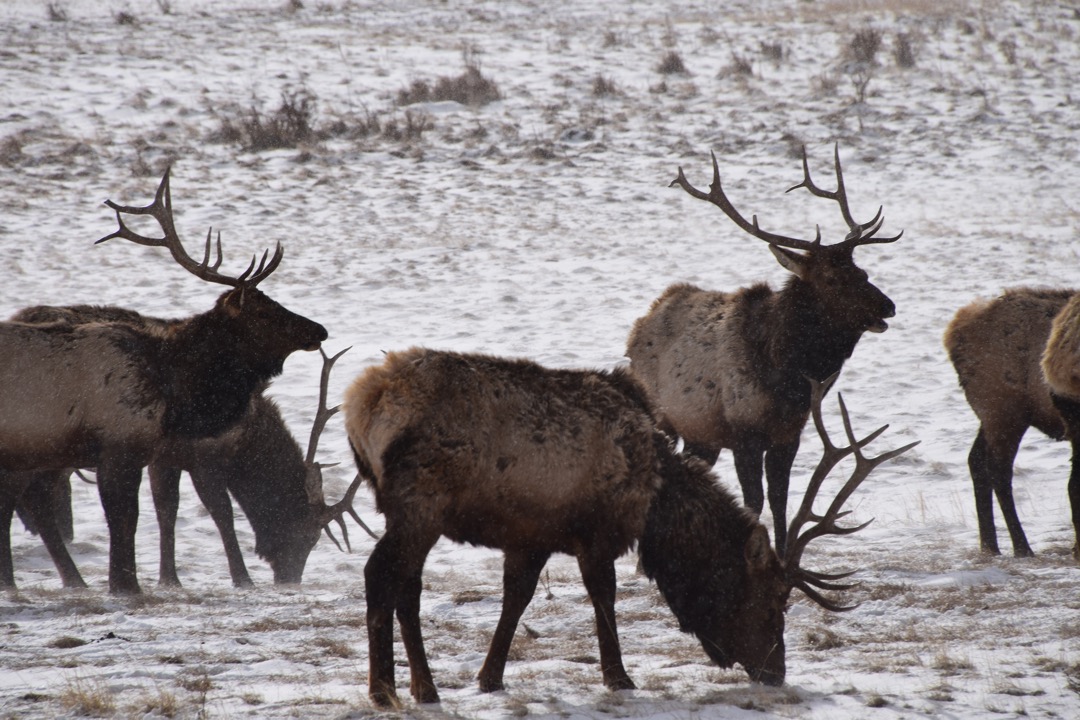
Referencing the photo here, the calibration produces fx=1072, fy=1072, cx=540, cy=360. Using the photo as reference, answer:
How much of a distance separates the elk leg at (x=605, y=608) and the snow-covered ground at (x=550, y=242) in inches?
6.6

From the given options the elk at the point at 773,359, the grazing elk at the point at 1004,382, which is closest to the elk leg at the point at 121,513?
the elk at the point at 773,359

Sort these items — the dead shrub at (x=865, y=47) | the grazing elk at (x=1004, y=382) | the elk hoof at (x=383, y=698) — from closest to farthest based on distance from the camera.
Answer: the elk hoof at (x=383, y=698) < the grazing elk at (x=1004, y=382) < the dead shrub at (x=865, y=47)

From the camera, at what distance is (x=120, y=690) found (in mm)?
4555

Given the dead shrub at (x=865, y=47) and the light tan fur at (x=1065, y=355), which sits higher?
the dead shrub at (x=865, y=47)

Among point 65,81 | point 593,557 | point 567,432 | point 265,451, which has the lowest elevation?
point 265,451

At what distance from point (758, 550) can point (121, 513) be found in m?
4.34

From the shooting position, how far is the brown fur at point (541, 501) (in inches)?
174

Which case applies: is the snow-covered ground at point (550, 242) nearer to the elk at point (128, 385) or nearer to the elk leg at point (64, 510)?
the elk leg at point (64, 510)

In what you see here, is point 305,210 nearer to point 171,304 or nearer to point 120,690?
point 171,304

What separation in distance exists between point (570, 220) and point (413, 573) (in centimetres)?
1283

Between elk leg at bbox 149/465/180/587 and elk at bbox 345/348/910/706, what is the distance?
13.2 ft

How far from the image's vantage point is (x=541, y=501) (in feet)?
15.4

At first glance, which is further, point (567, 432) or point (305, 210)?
point (305, 210)

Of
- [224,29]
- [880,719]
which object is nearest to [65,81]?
[224,29]
